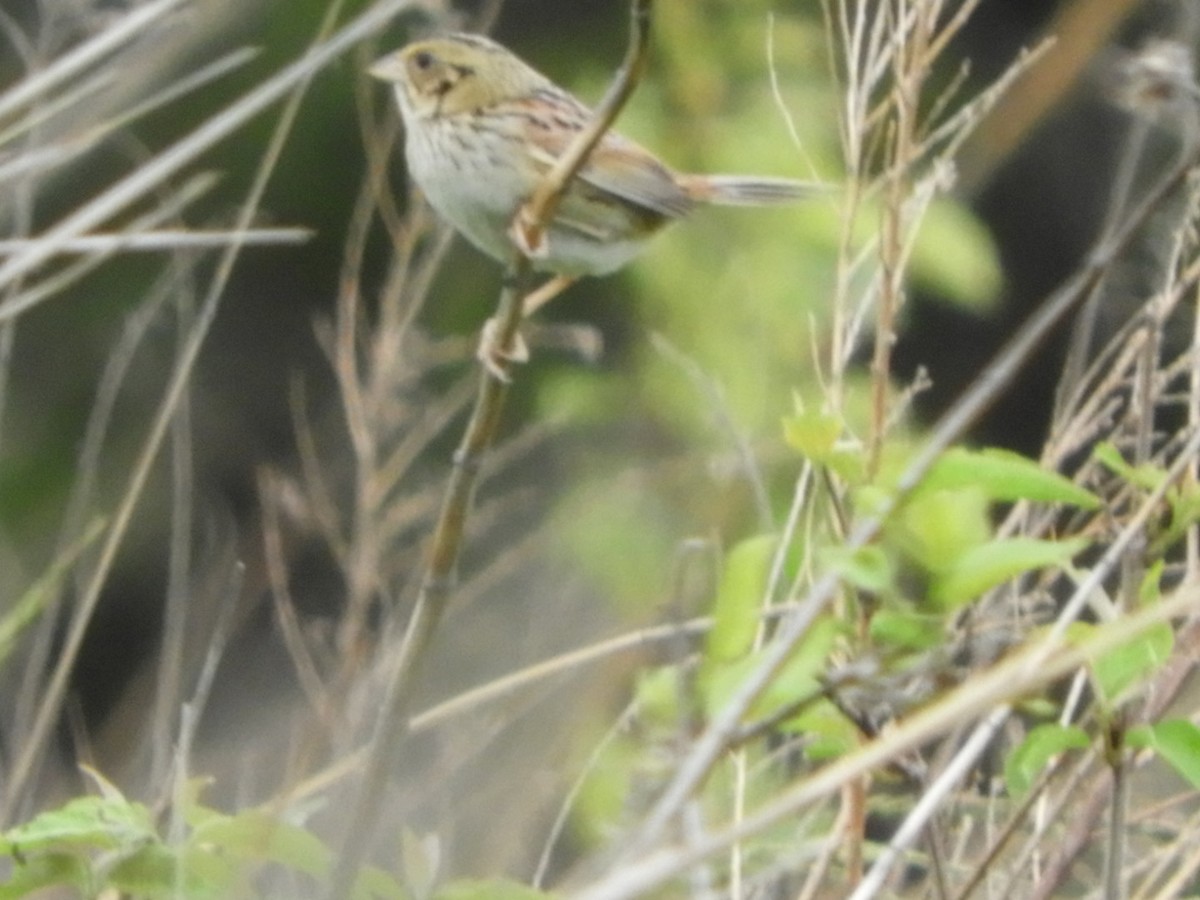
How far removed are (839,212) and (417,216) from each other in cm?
126

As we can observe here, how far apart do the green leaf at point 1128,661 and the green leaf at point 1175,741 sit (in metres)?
0.06

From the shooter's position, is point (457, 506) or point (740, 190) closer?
point (457, 506)

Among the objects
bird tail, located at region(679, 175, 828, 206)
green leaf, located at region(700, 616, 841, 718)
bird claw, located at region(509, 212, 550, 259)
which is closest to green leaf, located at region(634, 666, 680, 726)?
green leaf, located at region(700, 616, 841, 718)

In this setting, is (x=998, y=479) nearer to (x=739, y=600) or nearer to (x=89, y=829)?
(x=739, y=600)

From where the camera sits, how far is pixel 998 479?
51.8 inches

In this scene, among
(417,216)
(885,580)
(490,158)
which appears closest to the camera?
(885,580)

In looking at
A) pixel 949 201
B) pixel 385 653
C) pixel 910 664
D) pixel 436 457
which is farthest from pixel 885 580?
pixel 436 457

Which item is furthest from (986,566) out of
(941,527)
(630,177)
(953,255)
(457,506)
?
(953,255)

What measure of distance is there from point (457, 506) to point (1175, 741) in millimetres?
542

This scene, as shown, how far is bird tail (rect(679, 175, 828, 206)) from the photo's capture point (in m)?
2.83

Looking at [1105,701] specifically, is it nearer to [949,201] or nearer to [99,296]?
[949,201]

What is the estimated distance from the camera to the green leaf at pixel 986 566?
1.25 meters

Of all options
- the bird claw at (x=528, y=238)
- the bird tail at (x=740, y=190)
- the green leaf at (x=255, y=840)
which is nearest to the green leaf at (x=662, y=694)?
the green leaf at (x=255, y=840)

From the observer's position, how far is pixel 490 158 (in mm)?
2609
